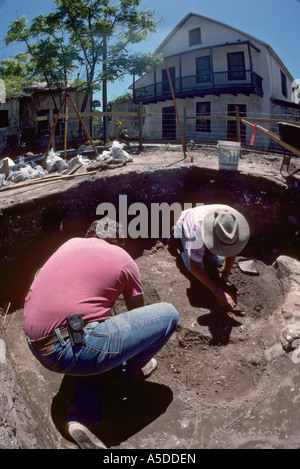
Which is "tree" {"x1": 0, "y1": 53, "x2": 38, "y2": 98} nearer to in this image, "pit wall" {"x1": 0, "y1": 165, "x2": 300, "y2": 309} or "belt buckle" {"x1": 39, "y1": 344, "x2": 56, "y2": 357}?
"pit wall" {"x1": 0, "y1": 165, "x2": 300, "y2": 309}

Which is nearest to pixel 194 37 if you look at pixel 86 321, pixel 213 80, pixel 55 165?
pixel 213 80

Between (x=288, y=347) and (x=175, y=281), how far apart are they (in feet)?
5.56

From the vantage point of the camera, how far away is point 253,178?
5035 millimetres

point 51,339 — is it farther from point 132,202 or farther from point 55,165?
point 55,165

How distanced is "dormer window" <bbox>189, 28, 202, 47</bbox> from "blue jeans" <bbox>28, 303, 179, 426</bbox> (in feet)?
66.3

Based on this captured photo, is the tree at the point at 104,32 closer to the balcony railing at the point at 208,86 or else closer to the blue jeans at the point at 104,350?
the balcony railing at the point at 208,86

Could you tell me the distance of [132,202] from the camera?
4992mm

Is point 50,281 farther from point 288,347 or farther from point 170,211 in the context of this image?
point 170,211

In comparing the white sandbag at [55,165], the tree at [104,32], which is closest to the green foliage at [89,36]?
the tree at [104,32]

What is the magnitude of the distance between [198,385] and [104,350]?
4.18ft

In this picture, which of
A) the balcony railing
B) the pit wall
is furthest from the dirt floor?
the balcony railing

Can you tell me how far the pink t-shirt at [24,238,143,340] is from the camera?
188 cm
